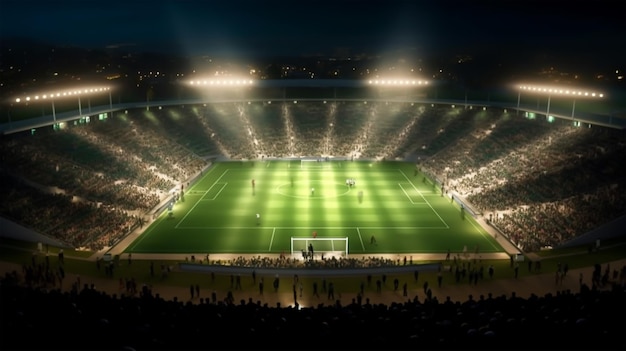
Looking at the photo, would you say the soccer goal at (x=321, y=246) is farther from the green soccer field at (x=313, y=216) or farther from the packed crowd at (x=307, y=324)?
the packed crowd at (x=307, y=324)

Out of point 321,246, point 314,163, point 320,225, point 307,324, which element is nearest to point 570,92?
point 314,163

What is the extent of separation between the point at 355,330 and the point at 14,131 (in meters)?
41.3

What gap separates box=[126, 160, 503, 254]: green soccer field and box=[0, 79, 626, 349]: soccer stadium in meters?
0.22

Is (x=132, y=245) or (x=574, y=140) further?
(x=574, y=140)

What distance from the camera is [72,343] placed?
11.8m

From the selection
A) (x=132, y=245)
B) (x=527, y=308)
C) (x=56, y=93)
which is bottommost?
(x=132, y=245)

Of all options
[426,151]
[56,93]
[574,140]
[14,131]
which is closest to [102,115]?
[56,93]

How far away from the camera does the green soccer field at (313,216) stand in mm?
32778

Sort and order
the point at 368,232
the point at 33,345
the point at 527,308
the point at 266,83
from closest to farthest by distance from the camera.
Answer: the point at 33,345, the point at 527,308, the point at 368,232, the point at 266,83

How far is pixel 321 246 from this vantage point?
105 ft

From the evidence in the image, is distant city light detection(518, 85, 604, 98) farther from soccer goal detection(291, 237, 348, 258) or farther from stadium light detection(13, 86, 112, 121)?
stadium light detection(13, 86, 112, 121)

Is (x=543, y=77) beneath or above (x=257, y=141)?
above

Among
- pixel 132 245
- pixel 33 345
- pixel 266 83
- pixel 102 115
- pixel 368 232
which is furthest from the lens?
pixel 266 83

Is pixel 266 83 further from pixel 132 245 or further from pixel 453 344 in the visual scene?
pixel 453 344
